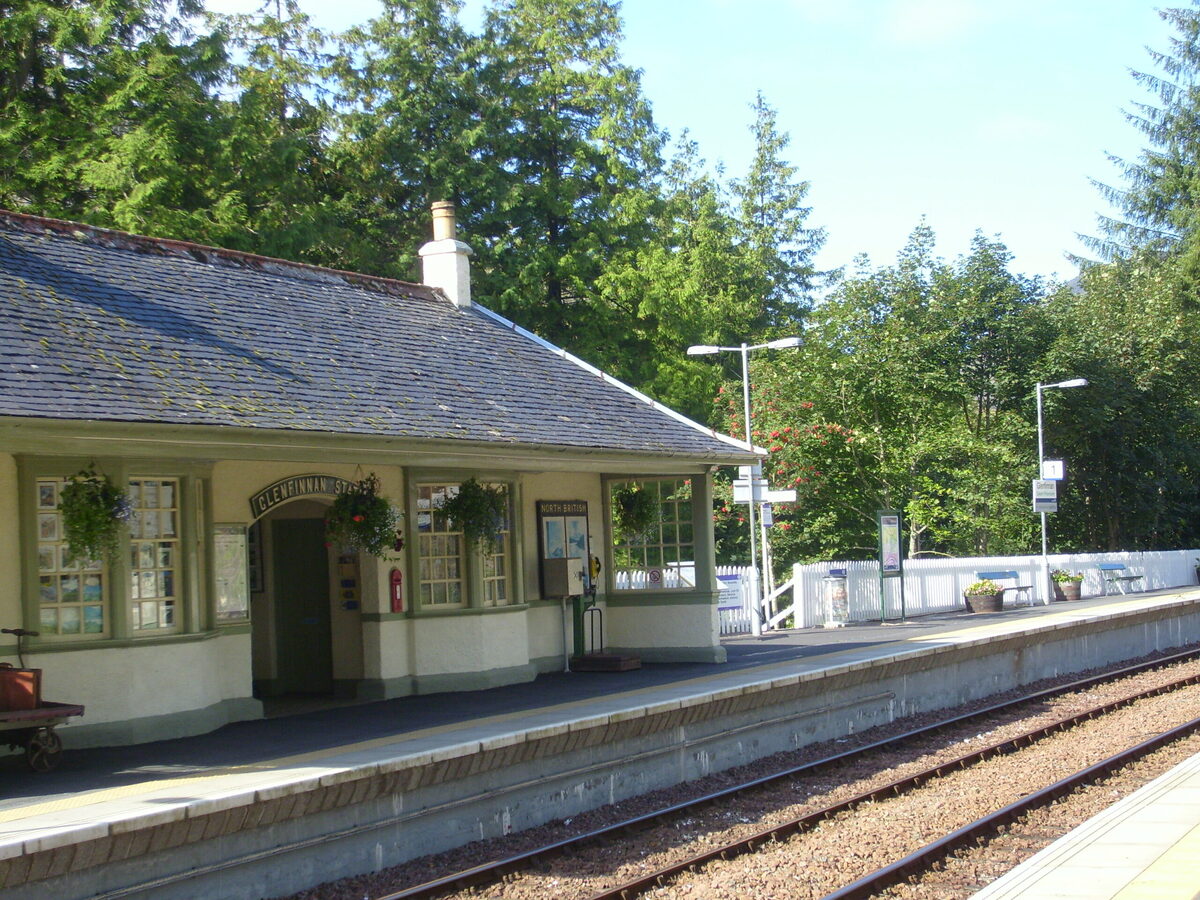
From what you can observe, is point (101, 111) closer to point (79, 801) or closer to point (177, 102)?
point (177, 102)

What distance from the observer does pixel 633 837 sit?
31.3ft

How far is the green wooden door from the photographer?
14.1 m

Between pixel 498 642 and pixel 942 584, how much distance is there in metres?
16.9

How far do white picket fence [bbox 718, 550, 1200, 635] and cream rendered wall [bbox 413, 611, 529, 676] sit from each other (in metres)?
9.89

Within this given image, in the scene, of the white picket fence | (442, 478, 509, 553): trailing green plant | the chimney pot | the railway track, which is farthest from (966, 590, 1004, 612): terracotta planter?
(442, 478, 509, 553): trailing green plant

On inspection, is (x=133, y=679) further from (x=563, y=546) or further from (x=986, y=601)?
(x=986, y=601)

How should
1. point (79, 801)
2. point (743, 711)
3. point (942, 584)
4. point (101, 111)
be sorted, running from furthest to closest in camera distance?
point (942, 584) < point (101, 111) < point (743, 711) < point (79, 801)

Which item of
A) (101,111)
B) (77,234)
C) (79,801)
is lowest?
(79,801)

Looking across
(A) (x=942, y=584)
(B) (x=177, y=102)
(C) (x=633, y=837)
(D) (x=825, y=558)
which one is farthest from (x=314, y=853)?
(D) (x=825, y=558)

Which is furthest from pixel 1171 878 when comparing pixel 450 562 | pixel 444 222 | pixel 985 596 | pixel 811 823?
pixel 985 596

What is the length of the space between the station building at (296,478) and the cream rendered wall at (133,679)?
2cm

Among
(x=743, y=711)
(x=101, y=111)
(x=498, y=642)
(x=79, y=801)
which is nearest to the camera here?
(x=79, y=801)

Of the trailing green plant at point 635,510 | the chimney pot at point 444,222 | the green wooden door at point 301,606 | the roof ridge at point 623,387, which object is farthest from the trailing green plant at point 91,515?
the chimney pot at point 444,222

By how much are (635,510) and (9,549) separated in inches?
338
